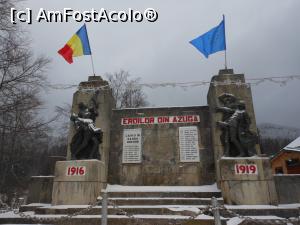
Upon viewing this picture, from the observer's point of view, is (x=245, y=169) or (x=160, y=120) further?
(x=160, y=120)

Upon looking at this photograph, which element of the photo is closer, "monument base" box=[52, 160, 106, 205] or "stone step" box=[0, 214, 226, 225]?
"stone step" box=[0, 214, 226, 225]

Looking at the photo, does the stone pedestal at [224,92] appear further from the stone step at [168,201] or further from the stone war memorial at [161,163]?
the stone step at [168,201]

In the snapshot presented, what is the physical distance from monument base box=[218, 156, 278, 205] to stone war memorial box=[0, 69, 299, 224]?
30mm

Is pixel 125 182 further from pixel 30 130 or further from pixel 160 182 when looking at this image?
pixel 30 130

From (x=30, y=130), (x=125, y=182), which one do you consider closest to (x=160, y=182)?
(x=125, y=182)

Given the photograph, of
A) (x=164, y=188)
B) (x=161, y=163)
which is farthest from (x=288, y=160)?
(x=164, y=188)

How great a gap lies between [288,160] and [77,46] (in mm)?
20202

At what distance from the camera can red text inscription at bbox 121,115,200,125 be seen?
37.9 feet

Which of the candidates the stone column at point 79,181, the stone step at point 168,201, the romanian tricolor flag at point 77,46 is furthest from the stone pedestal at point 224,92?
the romanian tricolor flag at point 77,46

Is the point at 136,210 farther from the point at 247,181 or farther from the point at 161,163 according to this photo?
the point at 247,181

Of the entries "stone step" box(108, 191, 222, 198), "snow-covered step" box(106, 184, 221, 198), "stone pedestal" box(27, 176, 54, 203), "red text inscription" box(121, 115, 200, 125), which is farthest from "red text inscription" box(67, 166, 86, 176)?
"red text inscription" box(121, 115, 200, 125)

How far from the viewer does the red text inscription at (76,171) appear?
9.36 meters

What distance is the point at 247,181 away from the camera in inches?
343

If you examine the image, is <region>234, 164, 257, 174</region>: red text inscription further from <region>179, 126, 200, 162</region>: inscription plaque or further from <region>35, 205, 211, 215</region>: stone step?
<region>179, 126, 200, 162</region>: inscription plaque
